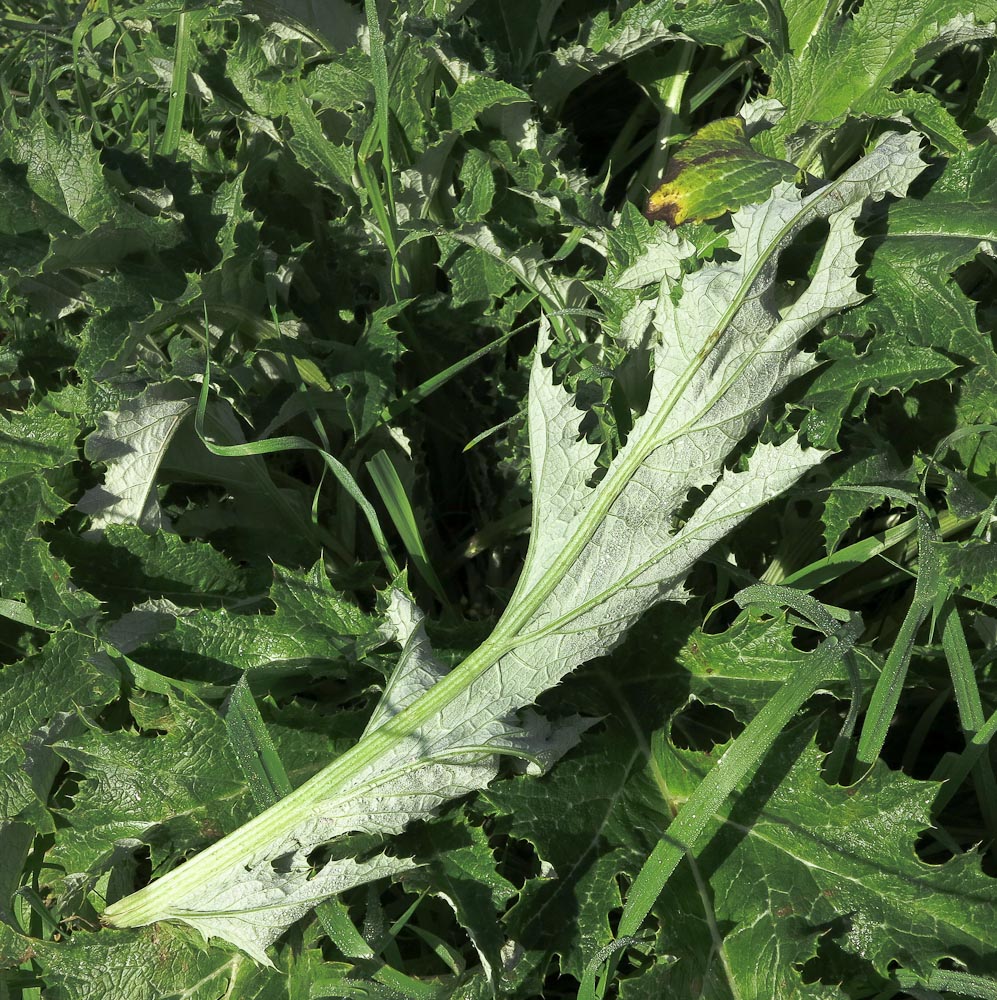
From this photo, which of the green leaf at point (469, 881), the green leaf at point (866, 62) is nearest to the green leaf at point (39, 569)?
the green leaf at point (469, 881)

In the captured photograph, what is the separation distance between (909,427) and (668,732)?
77 centimetres

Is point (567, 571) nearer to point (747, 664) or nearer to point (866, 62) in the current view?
point (747, 664)

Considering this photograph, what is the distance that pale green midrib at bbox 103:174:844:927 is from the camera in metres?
1.56

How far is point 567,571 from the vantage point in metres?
1.62

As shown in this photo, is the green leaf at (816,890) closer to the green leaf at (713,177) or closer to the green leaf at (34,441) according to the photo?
the green leaf at (713,177)

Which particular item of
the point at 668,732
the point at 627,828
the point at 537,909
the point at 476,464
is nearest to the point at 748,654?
the point at 668,732

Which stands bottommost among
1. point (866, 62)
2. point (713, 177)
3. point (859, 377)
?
point (859, 377)

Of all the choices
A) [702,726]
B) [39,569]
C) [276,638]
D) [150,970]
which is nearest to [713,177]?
[702,726]

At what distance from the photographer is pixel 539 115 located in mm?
2373

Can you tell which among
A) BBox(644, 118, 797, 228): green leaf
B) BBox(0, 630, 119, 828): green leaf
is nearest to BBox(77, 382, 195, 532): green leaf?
BBox(0, 630, 119, 828): green leaf

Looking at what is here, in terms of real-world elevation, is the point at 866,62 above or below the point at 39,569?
above

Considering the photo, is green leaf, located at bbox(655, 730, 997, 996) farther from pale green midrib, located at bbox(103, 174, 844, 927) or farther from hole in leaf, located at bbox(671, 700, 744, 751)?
pale green midrib, located at bbox(103, 174, 844, 927)

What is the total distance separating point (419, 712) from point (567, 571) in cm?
32

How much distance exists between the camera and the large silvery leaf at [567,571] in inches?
61.2
